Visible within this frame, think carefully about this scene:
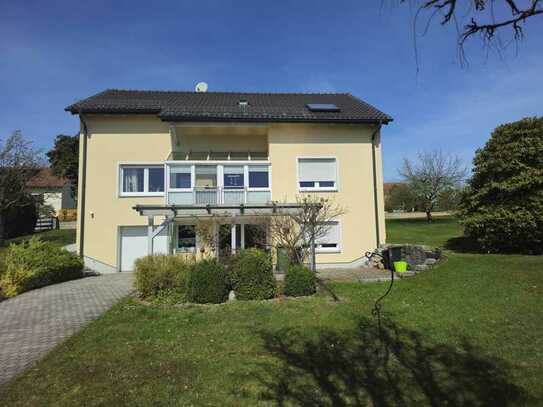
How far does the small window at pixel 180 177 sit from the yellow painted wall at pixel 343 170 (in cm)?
408

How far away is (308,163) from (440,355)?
482 inches

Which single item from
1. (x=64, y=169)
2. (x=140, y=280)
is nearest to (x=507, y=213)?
(x=140, y=280)

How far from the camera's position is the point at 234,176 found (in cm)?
1541

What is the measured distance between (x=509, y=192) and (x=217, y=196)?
1205cm

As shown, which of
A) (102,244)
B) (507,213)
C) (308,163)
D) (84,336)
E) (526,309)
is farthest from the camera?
(308,163)

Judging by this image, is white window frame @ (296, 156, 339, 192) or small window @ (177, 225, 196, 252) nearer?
small window @ (177, 225, 196, 252)

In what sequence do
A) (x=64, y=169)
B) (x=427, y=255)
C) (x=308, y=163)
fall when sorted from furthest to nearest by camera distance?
1. (x=64, y=169)
2. (x=308, y=163)
3. (x=427, y=255)

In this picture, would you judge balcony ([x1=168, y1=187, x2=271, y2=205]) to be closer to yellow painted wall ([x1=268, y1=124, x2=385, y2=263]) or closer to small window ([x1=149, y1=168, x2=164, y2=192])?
yellow painted wall ([x1=268, y1=124, x2=385, y2=263])

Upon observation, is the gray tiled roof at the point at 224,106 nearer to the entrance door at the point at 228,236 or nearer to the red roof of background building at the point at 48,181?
the entrance door at the point at 228,236

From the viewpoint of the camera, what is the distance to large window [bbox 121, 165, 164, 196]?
1555 cm

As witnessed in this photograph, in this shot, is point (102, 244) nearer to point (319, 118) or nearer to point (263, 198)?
point (263, 198)

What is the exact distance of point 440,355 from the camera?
4.77m

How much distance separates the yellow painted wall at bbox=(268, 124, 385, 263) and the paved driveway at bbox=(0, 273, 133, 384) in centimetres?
859

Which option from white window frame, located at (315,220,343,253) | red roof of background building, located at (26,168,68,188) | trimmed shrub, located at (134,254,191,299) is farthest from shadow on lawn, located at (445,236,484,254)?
red roof of background building, located at (26,168,68,188)
